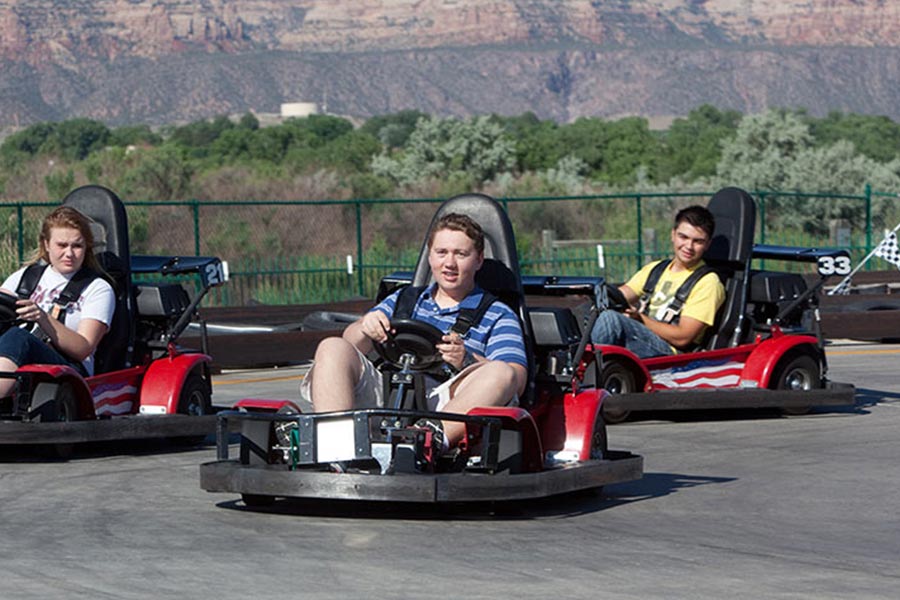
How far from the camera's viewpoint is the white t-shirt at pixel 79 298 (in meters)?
10.3

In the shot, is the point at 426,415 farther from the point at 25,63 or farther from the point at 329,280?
the point at 25,63

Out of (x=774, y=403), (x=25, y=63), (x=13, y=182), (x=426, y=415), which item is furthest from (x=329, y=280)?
(x=25, y=63)

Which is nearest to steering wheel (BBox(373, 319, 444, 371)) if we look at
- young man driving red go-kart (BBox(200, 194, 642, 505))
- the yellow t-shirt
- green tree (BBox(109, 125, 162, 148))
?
young man driving red go-kart (BBox(200, 194, 642, 505))

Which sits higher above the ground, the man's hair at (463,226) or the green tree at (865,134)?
the green tree at (865,134)

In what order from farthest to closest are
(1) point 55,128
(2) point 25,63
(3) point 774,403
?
(2) point 25,63, (1) point 55,128, (3) point 774,403

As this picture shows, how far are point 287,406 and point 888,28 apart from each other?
186 meters

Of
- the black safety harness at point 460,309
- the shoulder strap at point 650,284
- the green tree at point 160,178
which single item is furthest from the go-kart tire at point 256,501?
the green tree at point 160,178

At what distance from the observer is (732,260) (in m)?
12.8

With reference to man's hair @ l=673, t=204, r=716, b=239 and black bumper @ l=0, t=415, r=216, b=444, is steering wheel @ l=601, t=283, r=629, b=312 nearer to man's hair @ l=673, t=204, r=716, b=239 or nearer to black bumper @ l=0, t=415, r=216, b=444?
man's hair @ l=673, t=204, r=716, b=239

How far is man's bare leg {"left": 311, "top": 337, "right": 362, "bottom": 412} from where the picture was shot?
810 cm

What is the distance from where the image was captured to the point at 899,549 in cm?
734

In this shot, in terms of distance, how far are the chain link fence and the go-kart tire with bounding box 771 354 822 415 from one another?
6.41 m

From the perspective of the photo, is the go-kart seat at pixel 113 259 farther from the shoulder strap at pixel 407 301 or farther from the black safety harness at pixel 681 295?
the black safety harness at pixel 681 295

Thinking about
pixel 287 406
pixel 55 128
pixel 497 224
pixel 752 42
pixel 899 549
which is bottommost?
pixel 899 549
